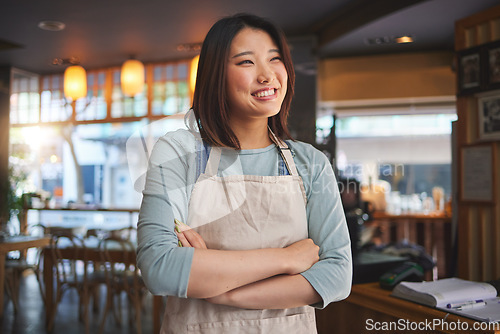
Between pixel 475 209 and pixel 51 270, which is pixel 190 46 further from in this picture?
pixel 475 209

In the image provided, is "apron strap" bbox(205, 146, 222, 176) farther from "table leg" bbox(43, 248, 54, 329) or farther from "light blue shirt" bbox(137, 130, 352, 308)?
"table leg" bbox(43, 248, 54, 329)

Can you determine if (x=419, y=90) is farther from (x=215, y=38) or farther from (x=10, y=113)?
(x=10, y=113)

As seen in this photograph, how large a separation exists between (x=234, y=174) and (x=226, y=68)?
0.85 feet

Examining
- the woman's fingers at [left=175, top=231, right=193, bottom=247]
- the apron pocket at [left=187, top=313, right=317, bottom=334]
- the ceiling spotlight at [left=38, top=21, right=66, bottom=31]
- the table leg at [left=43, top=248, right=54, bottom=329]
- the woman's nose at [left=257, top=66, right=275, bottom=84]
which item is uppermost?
the ceiling spotlight at [left=38, top=21, right=66, bottom=31]

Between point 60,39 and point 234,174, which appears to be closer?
point 234,174

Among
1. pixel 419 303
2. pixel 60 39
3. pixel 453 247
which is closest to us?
pixel 419 303

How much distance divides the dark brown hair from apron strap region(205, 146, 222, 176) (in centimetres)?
2

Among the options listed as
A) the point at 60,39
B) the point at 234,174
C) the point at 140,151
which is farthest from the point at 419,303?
the point at 60,39

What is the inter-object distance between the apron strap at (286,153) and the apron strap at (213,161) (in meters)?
0.16

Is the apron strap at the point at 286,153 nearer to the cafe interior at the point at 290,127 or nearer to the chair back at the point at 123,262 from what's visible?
the cafe interior at the point at 290,127

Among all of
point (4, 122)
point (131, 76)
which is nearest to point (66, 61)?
point (4, 122)

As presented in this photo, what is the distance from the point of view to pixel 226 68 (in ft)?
3.45

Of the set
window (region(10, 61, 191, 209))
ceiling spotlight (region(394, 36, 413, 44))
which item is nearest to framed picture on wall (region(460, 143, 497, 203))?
ceiling spotlight (region(394, 36, 413, 44))

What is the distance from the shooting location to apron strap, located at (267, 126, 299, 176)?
1.13 meters
